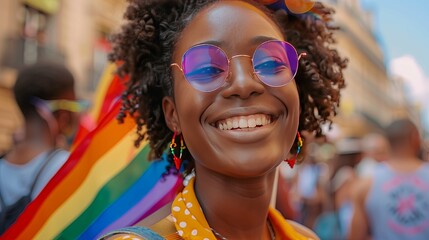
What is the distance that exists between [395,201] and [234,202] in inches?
96.9

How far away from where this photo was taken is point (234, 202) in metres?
1.72

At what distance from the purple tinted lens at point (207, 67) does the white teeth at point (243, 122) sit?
4.2 inches

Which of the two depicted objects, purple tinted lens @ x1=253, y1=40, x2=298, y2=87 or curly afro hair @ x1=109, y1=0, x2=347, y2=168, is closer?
purple tinted lens @ x1=253, y1=40, x2=298, y2=87

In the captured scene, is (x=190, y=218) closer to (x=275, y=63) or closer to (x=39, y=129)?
(x=275, y=63)

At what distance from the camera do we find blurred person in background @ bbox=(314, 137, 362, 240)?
18.2ft

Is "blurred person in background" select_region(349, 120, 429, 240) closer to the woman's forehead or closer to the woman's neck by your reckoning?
the woman's neck

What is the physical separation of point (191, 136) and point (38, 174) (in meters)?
1.23

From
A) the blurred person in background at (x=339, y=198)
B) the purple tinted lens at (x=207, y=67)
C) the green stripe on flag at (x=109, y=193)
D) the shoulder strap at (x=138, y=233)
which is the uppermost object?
the purple tinted lens at (x=207, y=67)

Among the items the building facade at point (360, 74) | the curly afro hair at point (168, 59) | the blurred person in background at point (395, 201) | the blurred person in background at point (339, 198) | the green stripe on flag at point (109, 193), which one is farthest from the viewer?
the building facade at point (360, 74)

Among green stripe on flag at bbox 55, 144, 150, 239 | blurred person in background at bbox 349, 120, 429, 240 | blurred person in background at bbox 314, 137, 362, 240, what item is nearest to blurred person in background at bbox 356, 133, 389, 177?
blurred person in background at bbox 314, 137, 362, 240

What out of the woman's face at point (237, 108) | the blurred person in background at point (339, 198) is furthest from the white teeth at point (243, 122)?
the blurred person in background at point (339, 198)

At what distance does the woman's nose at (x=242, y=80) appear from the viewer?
1621 millimetres

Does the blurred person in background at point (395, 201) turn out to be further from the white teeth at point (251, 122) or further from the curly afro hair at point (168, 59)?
the white teeth at point (251, 122)

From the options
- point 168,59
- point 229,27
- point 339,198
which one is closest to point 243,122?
point 229,27
